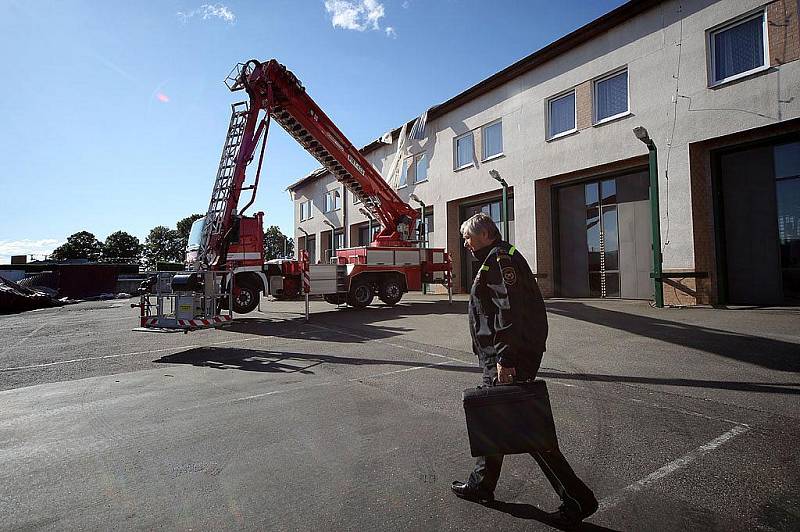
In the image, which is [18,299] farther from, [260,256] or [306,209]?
[306,209]

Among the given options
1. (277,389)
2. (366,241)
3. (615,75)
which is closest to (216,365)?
(277,389)

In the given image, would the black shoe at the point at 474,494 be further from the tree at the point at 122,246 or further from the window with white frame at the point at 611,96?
the tree at the point at 122,246

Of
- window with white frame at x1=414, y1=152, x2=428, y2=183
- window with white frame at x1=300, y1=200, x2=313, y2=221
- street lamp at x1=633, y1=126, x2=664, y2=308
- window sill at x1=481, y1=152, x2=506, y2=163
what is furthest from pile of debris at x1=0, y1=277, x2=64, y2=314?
street lamp at x1=633, y1=126, x2=664, y2=308

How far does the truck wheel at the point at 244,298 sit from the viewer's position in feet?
42.2

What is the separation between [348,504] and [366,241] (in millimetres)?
28522

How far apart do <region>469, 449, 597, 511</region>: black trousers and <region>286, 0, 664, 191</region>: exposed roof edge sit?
16313mm

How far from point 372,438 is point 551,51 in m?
17.5

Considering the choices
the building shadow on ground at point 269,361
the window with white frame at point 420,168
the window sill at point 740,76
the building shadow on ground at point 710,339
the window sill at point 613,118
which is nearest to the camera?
the building shadow on ground at point 710,339

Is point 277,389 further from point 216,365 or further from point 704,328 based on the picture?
point 704,328

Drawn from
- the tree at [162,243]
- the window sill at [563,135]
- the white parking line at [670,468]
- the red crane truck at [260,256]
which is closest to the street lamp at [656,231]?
the window sill at [563,135]

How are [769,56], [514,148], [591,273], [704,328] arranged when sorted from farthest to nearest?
[514,148] → [591,273] → [769,56] → [704,328]

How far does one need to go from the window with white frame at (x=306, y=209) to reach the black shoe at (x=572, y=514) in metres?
37.3

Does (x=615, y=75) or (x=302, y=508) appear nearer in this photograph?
(x=302, y=508)

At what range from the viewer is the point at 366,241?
3108 centimetres
